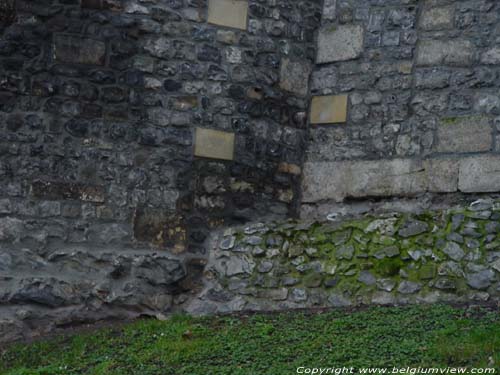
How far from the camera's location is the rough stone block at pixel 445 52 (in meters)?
7.99

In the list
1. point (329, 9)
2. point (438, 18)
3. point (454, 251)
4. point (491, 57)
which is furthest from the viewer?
point (329, 9)

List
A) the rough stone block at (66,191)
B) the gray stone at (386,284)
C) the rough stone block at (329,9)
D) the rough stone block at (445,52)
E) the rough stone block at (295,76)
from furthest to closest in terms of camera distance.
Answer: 1. the rough stone block at (329,9)
2. the rough stone block at (295,76)
3. the rough stone block at (445,52)
4. the rough stone block at (66,191)
5. the gray stone at (386,284)

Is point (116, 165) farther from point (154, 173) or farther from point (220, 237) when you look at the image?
point (220, 237)

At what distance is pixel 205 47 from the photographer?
807 centimetres

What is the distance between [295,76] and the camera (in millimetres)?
8516

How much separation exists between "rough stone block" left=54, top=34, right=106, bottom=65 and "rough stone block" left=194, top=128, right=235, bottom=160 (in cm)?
102

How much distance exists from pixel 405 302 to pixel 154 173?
7.48 feet

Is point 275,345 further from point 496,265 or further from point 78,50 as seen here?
point 78,50

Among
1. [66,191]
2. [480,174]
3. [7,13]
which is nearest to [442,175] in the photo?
[480,174]

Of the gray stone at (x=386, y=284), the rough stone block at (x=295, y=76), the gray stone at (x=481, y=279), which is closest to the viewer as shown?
the gray stone at (x=481, y=279)

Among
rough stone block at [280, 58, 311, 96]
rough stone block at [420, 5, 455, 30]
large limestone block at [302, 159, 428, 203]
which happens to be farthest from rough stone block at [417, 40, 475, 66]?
rough stone block at [280, 58, 311, 96]

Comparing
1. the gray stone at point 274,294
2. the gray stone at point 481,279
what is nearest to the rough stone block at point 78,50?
the gray stone at point 274,294

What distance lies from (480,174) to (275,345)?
2.45 meters

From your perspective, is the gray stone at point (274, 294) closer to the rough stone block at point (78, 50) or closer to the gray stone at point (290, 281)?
the gray stone at point (290, 281)
